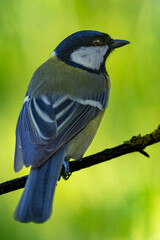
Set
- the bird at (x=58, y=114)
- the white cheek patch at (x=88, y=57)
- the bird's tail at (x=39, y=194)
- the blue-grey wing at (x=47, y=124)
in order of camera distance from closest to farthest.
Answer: the bird's tail at (x=39, y=194) → the bird at (x=58, y=114) → the blue-grey wing at (x=47, y=124) → the white cheek patch at (x=88, y=57)

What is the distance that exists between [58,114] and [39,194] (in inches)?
27.7

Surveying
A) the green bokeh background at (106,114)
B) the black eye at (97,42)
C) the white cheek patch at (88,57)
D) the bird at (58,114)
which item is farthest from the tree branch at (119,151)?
the black eye at (97,42)

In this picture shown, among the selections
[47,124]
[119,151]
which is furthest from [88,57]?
[119,151]

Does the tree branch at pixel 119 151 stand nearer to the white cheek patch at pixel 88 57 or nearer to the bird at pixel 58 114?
the bird at pixel 58 114

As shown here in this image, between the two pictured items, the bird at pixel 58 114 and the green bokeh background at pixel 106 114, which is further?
the green bokeh background at pixel 106 114

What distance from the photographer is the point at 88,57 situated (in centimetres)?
404

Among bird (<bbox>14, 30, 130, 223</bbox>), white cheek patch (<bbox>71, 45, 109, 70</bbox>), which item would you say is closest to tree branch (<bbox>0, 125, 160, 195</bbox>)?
bird (<bbox>14, 30, 130, 223</bbox>)

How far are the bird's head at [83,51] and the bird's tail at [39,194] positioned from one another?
3.96ft

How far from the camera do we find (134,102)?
4523 millimetres

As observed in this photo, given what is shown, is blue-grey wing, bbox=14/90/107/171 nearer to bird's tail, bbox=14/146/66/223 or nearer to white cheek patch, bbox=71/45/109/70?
bird's tail, bbox=14/146/66/223

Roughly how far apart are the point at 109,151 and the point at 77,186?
1.61 metres

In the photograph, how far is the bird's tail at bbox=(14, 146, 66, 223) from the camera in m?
2.65

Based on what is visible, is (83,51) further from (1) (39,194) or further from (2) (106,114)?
(1) (39,194)

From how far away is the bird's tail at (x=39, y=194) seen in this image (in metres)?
2.65
